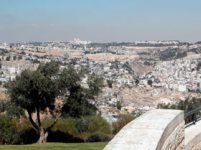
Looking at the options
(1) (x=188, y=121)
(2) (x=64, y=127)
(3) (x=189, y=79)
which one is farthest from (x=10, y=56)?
(1) (x=188, y=121)

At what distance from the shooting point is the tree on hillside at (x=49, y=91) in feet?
72.9

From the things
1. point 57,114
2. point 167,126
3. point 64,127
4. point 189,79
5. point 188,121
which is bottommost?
point 189,79

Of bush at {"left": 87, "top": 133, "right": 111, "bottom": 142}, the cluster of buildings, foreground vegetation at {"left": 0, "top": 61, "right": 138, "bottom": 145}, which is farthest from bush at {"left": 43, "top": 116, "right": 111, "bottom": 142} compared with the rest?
the cluster of buildings

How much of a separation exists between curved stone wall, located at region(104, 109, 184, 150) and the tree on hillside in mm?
14180

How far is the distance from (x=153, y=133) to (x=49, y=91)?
16.3 metres

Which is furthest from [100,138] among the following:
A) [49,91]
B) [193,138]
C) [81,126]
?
[193,138]

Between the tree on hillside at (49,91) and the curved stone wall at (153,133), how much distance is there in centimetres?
1418

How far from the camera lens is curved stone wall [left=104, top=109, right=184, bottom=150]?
18.5 ft

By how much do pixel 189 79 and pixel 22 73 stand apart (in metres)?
145

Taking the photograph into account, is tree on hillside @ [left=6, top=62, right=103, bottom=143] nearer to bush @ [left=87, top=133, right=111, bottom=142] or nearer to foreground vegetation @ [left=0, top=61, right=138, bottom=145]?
foreground vegetation @ [left=0, top=61, right=138, bottom=145]

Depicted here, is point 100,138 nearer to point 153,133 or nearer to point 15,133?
point 15,133

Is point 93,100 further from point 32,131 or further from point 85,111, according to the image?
point 32,131

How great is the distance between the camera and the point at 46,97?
74.7ft

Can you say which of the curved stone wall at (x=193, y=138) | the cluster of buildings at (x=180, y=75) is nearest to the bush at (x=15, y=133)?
the curved stone wall at (x=193, y=138)
